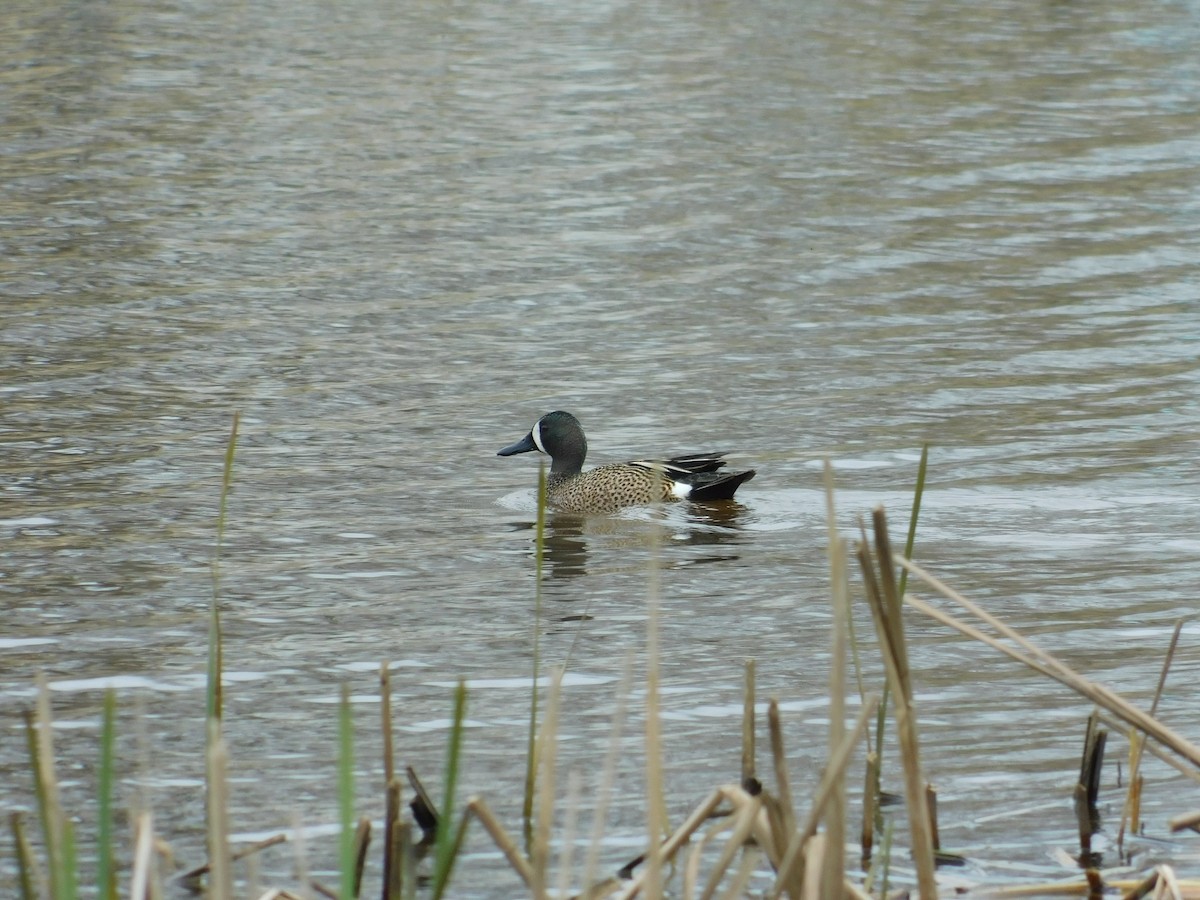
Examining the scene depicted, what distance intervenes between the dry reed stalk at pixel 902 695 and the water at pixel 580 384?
479 mm

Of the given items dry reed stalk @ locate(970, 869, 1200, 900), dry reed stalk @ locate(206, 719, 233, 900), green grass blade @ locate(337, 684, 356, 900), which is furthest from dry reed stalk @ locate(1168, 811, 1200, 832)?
dry reed stalk @ locate(206, 719, 233, 900)

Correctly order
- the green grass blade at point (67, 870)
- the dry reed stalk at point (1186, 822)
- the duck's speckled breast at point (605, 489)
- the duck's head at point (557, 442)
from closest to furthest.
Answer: the green grass blade at point (67, 870) < the dry reed stalk at point (1186, 822) < the duck's speckled breast at point (605, 489) < the duck's head at point (557, 442)

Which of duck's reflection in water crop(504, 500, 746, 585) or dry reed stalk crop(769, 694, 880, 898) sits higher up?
dry reed stalk crop(769, 694, 880, 898)

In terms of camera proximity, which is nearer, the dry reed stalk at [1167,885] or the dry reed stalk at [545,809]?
the dry reed stalk at [545,809]

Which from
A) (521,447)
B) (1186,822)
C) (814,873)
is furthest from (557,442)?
(814,873)

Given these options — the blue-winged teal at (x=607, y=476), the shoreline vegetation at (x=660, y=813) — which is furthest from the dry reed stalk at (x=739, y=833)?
the blue-winged teal at (x=607, y=476)

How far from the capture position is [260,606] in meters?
8.25

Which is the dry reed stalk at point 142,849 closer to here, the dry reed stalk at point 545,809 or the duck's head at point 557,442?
the dry reed stalk at point 545,809

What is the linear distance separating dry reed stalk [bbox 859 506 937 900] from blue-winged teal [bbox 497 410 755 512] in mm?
5995

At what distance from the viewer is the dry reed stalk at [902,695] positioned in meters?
3.70

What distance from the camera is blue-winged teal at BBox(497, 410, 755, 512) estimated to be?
10.2 meters

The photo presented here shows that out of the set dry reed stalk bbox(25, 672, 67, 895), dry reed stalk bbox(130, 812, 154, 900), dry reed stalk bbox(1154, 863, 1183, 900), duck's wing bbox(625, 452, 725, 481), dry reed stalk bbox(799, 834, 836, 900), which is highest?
dry reed stalk bbox(25, 672, 67, 895)

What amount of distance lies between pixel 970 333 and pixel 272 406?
4930mm

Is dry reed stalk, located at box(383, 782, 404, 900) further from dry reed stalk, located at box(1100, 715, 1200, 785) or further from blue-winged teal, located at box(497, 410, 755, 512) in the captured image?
blue-winged teal, located at box(497, 410, 755, 512)
